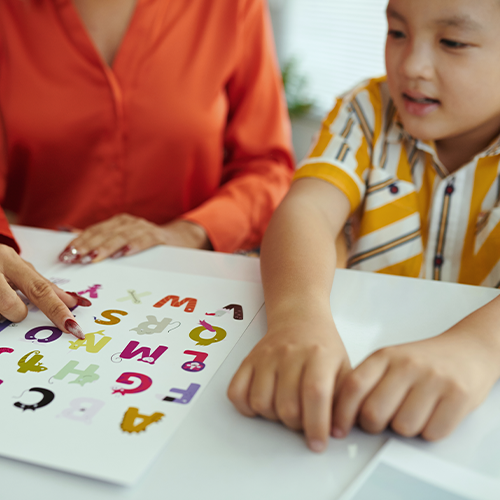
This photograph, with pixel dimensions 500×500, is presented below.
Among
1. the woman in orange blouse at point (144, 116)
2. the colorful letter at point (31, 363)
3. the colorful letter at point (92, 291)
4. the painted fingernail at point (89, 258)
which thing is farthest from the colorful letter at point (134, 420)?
the woman in orange blouse at point (144, 116)

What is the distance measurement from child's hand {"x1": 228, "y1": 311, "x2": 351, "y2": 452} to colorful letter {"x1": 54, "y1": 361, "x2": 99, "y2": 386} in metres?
0.12

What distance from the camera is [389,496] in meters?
0.33

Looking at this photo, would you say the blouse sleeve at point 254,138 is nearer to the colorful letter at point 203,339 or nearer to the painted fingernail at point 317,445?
the colorful letter at point 203,339

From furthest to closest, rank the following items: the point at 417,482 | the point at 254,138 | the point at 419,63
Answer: the point at 254,138 → the point at 419,63 → the point at 417,482

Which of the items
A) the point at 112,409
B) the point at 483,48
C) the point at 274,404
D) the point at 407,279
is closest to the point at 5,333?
the point at 112,409

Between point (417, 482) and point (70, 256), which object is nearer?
point (417, 482)

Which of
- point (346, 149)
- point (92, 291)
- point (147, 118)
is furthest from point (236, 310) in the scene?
point (147, 118)

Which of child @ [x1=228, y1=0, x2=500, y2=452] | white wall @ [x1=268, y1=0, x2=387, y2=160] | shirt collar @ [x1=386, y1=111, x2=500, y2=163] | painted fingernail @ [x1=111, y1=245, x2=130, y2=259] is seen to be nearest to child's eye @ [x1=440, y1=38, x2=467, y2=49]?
child @ [x1=228, y1=0, x2=500, y2=452]

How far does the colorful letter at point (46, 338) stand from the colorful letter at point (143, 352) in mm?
75

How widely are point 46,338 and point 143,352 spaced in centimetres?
10

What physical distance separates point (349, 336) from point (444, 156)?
1.43 ft

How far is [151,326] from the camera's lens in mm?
499

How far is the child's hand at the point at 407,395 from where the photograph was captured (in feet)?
1.16

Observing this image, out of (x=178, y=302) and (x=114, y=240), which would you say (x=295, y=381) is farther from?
(x=114, y=240)
